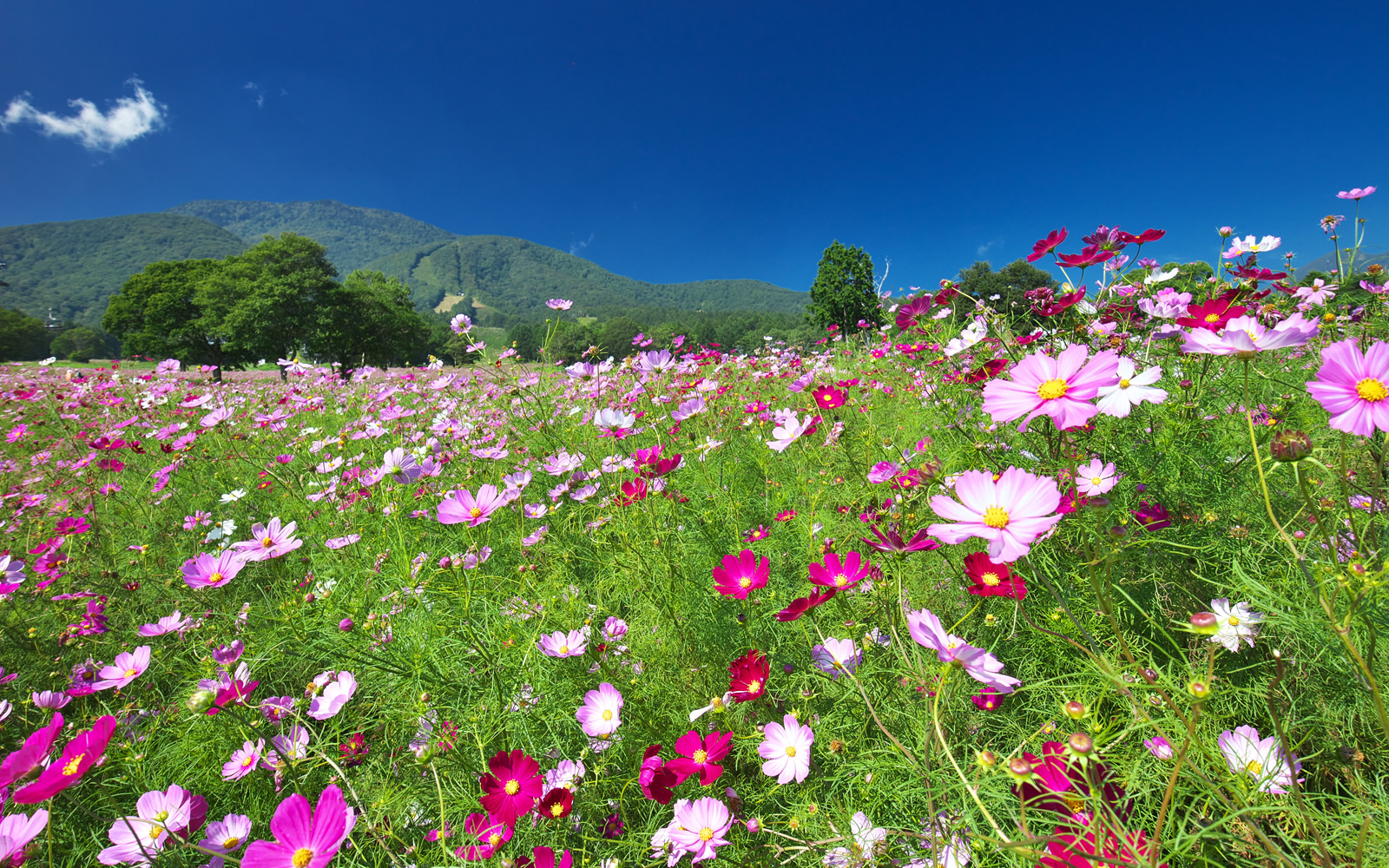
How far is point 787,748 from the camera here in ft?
3.41

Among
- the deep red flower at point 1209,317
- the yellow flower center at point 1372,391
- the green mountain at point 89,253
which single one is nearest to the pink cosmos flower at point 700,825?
the yellow flower center at point 1372,391

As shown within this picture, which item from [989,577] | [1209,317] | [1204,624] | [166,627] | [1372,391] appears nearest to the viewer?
[1204,624]

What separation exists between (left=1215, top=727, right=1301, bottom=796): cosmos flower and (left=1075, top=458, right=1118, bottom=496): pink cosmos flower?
474 mm

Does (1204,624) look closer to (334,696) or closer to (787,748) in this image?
(787,748)

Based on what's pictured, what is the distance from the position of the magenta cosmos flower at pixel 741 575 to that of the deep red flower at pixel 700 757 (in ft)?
0.86

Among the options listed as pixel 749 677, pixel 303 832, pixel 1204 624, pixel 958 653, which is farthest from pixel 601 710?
pixel 1204 624

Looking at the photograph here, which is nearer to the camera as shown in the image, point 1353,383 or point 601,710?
point 1353,383

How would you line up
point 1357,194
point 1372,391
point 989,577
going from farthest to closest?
point 1357,194, point 989,577, point 1372,391

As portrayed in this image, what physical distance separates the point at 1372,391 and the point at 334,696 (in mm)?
1908

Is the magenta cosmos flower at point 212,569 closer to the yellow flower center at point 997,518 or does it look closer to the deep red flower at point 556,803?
the deep red flower at point 556,803

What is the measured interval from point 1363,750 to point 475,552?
2.01 meters

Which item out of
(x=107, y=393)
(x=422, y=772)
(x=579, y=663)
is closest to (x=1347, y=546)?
(x=579, y=663)

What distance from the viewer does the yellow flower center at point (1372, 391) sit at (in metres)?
0.66

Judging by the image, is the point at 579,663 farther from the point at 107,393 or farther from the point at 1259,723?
the point at 107,393
